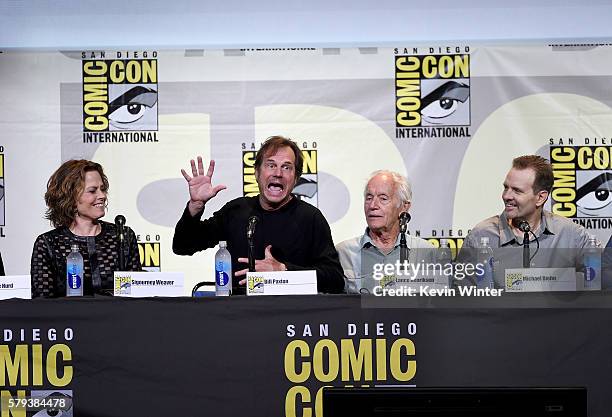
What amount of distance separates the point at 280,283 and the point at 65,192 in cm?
112

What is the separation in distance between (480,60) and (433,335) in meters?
2.38

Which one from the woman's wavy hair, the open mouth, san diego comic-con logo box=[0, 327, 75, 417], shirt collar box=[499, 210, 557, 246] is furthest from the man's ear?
san diego comic-con logo box=[0, 327, 75, 417]

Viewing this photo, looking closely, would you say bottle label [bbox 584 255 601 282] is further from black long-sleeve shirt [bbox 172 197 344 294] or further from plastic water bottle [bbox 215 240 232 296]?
plastic water bottle [bbox 215 240 232 296]

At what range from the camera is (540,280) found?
257cm

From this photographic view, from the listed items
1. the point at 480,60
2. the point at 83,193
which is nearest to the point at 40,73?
the point at 83,193

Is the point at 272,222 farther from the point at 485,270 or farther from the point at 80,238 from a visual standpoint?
the point at 485,270

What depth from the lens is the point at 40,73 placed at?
4508 mm

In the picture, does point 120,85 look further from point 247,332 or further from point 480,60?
point 247,332

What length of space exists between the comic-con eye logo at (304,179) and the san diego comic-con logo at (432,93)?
0.50 meters

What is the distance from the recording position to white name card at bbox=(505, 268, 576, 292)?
2.56 m

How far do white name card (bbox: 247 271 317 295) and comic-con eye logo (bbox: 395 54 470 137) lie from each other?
202 cm

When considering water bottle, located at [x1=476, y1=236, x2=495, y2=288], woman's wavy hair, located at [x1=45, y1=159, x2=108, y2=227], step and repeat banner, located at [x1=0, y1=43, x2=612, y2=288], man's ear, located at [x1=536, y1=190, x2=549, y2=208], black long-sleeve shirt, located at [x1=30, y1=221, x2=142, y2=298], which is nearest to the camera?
water bottle, located at [x1=476, y1=236, x2=495, y2=288]

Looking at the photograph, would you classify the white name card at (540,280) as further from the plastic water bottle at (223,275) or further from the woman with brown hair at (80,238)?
the woman with brown hair at (80,238)

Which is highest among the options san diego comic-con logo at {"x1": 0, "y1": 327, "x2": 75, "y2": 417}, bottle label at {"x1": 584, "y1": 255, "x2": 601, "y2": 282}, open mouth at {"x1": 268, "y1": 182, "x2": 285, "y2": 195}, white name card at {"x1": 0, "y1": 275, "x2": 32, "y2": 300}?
open mouth at {"x1": 268, "y1": 182, "x2": 285, "y2": 195}
